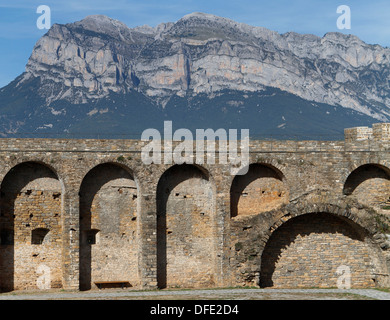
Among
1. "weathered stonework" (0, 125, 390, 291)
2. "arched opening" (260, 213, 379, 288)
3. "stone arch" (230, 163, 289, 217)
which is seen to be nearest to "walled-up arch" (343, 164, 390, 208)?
"weathered stonework" (0, 125, 390, 291)

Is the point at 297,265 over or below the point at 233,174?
below

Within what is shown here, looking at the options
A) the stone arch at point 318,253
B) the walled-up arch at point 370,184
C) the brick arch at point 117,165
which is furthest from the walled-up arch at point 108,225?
the walled-up arch at point 370,184

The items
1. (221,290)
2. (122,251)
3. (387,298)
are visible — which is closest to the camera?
(387,298)

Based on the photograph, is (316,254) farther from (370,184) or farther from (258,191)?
(370,184)

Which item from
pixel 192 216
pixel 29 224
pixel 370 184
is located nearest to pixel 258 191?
pixel 192 216

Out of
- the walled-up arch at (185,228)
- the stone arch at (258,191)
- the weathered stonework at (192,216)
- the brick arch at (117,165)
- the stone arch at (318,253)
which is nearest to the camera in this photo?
the weathered stonework at (192,216)

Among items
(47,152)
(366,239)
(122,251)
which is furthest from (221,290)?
(47,152)

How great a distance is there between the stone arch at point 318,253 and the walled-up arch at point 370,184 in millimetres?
2200

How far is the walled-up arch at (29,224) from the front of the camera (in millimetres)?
40906

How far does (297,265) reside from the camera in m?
43.2

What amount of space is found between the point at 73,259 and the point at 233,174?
10.2 meters

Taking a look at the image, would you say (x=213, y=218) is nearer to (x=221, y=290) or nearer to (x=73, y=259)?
(x=221, y=290)

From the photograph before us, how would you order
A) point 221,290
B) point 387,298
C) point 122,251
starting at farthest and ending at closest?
point 122,251
point 221,290
point 387,298

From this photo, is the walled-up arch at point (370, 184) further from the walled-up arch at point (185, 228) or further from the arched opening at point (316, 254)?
the walled-up arch at point (185, 228)
